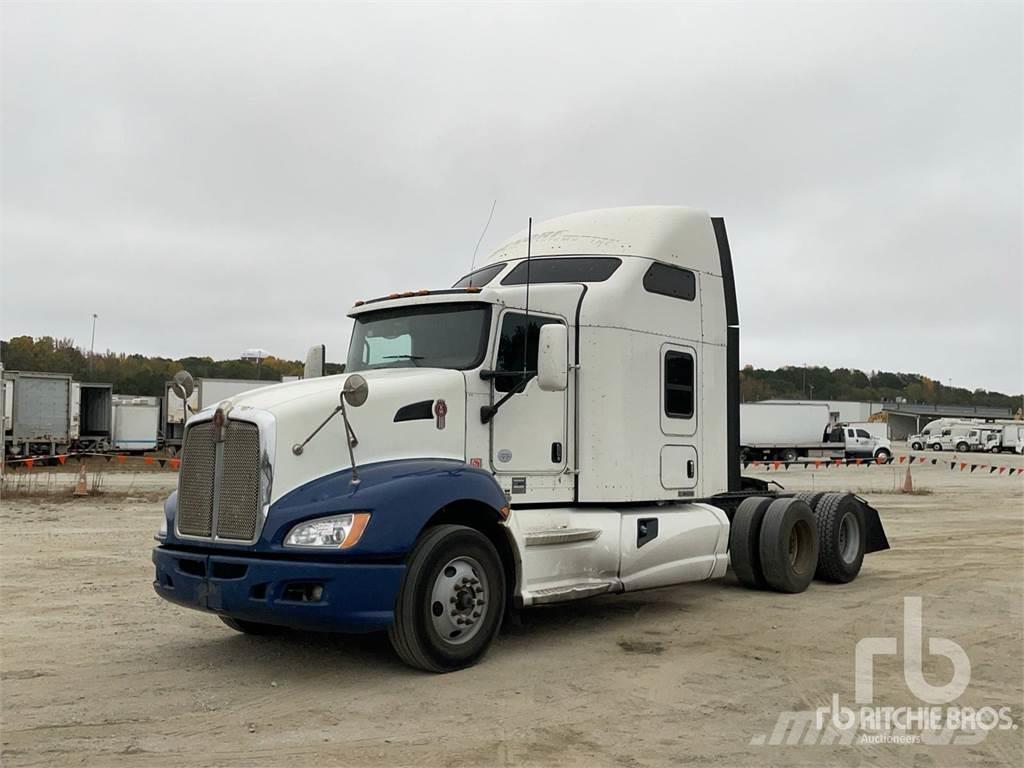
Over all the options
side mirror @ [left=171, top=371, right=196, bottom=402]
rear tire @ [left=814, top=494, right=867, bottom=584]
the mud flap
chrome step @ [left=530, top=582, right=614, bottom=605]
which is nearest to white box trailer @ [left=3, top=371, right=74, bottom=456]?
side mirror @ [left=171, top=371, right=196, bottom=402]

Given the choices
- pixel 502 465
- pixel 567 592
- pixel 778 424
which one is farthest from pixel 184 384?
pixel 778 424

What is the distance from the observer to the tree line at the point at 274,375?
57.2 m

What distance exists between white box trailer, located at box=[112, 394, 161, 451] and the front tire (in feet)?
113

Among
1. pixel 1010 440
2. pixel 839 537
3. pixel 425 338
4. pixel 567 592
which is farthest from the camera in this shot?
pixel 1010 440

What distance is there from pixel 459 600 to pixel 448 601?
10cm

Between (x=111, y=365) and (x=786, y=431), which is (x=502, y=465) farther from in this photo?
(x=111, y=365)

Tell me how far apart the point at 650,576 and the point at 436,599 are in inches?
100

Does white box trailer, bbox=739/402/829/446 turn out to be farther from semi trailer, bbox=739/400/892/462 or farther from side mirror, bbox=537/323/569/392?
side mirror, bbox=537/323/569/392

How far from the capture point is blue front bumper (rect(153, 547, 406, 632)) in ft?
19.7

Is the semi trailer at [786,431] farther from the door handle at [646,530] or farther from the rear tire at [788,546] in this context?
the door handle at [646,530]

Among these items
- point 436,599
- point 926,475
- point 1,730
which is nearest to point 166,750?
point 1,730

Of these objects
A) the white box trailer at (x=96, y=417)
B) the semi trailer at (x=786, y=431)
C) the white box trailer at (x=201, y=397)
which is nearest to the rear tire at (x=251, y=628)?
the white box trailer at (x=201, y=397)

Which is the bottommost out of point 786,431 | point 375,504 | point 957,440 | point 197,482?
point 957,440

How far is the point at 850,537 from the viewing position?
11062 millimetres
